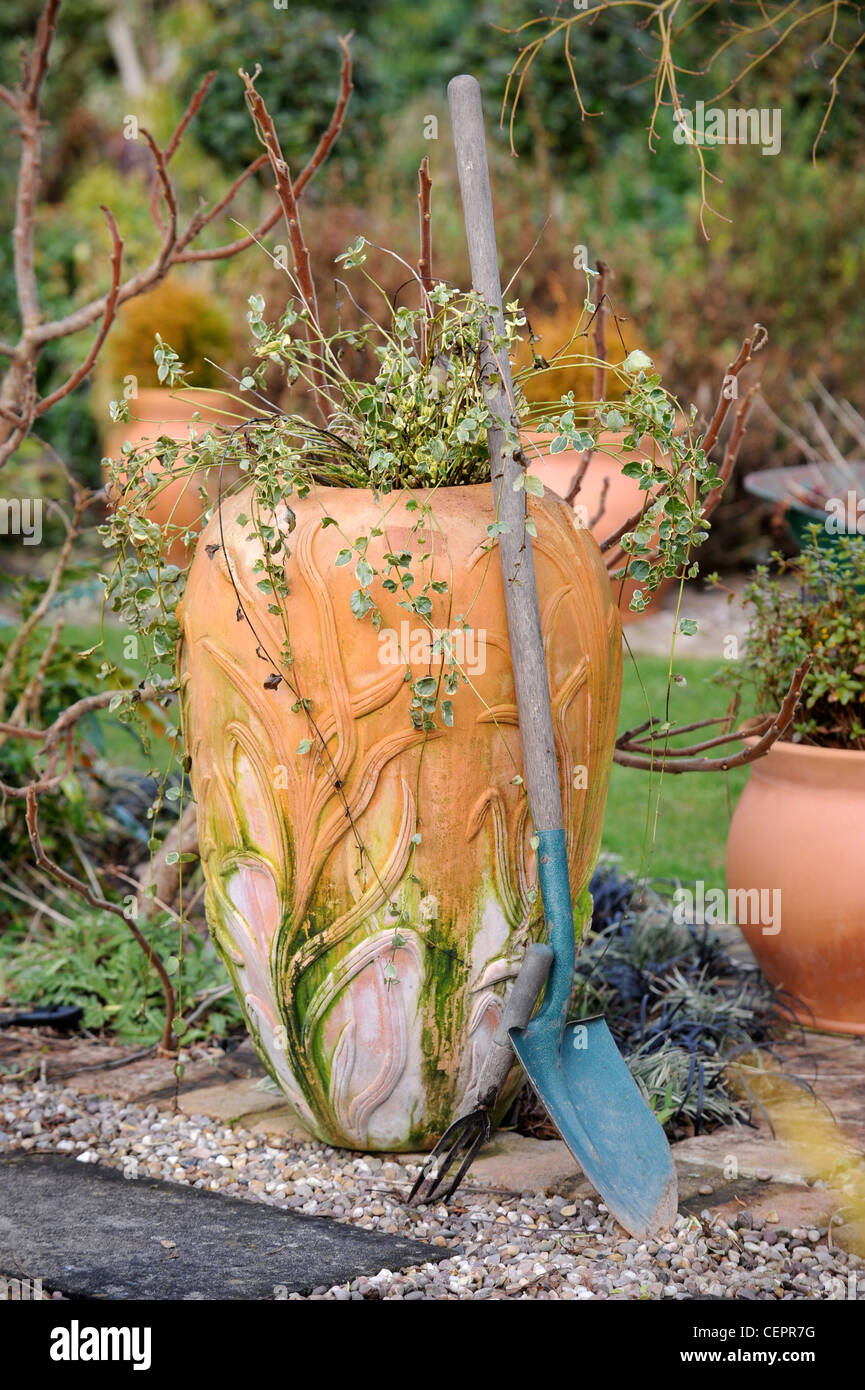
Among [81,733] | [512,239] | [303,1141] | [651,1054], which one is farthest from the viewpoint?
[512,239]

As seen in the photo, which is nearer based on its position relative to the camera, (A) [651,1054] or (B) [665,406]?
(B) [665,406]

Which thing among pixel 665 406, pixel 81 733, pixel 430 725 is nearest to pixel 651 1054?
pixel 430 725

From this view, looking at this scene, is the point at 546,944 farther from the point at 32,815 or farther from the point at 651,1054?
the point at 32,815

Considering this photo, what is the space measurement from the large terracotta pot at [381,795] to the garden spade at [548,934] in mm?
45

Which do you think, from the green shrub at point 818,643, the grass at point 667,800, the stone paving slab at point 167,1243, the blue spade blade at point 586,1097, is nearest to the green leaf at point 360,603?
the blue spade blade at point 586,1097

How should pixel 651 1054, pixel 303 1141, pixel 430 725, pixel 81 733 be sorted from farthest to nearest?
pixel 81 733, pixel 651 1054, pixel 303 1141, pixel 430 725

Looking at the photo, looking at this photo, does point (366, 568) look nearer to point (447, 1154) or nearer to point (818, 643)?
point (447, 1154)

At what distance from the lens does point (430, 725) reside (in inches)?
78.2

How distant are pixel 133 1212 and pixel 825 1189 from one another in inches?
41.5

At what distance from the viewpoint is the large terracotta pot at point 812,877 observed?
2684mm

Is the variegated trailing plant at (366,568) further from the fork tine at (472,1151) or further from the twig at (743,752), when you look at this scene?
the twig at (743,752)
